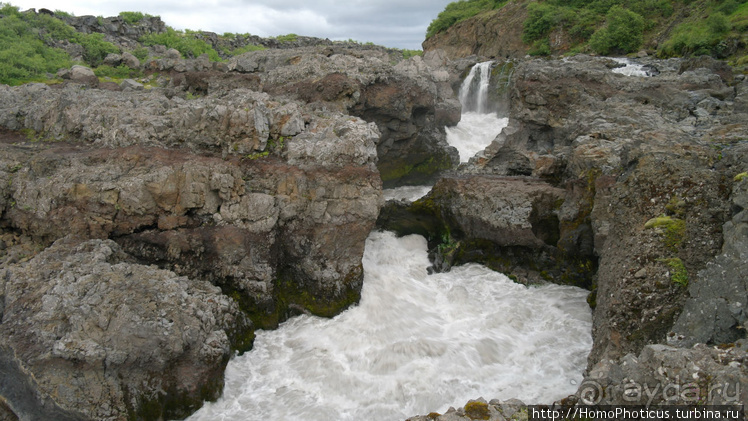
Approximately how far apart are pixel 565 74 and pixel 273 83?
16922mm

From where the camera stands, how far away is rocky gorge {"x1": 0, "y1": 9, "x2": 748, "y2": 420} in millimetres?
9336

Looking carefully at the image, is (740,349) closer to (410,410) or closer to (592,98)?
(410,410)

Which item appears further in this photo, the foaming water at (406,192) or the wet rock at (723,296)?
the foaming water at (406,192)

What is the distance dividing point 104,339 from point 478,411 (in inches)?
327

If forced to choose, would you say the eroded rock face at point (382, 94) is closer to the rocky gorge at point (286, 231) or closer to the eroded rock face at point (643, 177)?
the rocky gorge at point (286, 231)

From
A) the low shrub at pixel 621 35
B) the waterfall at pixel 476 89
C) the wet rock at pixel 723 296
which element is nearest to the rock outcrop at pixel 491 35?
the low shrub at pixel 621 35

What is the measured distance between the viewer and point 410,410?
35.2 ft

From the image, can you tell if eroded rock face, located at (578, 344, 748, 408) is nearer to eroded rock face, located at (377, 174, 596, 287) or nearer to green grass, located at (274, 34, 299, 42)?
eroded rock face, located at (377, 174, 596, 287)

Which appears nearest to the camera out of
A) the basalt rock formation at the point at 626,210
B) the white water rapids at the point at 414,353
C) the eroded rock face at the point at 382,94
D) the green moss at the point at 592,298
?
the basalt rock formation at the point at 626,210

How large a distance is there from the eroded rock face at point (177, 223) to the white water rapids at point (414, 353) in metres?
0.87

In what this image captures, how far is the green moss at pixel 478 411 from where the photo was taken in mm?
7832

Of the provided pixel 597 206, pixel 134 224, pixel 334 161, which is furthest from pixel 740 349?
pixel 134 224

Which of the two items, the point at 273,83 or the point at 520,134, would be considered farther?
the point at 520,134

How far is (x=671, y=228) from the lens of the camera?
10.6 metres
